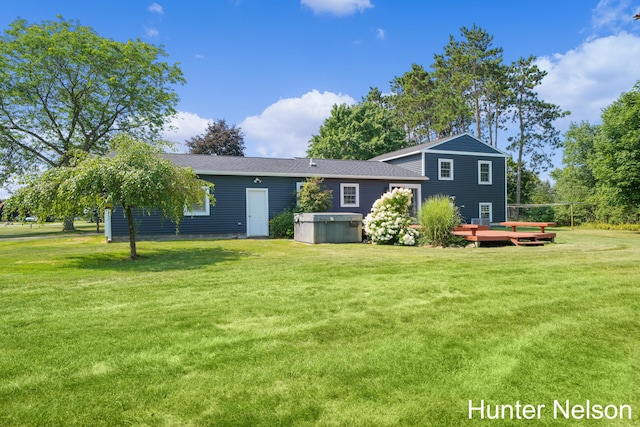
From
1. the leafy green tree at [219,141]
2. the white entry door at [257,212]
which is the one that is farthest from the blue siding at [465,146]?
the leafy green tree at [219,141]

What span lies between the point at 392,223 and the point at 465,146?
35.5ft

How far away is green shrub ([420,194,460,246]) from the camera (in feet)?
33.9

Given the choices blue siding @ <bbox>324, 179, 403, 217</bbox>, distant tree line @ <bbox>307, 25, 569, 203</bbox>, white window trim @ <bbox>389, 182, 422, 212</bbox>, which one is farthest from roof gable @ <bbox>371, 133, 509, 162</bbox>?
distant tree line @ <bbox>307, 25, 569, 203</bbox>

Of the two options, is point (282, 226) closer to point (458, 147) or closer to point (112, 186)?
point (112, 186)

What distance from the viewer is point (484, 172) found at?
66.8 ft

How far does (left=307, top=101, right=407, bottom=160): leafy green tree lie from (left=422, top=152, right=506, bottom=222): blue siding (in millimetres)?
10559

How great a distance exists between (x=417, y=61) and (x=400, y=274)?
117 feet

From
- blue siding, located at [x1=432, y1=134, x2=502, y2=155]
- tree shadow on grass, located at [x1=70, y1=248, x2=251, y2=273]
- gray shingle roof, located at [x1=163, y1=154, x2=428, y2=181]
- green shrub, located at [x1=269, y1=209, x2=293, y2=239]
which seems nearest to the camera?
tree shadow on grass, located at [x1=70, y1=248, x2=251, y2=273]

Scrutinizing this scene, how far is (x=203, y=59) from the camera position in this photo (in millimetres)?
13914

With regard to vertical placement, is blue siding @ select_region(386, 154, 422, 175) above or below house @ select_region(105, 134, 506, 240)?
above

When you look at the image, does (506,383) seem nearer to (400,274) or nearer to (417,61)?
(400,274)

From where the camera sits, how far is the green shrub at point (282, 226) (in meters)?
14.6

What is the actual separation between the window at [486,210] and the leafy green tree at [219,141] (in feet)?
66.4

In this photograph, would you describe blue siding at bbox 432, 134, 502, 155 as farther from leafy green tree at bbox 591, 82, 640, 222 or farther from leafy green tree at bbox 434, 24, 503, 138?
leafy green tree at bbox 434, 24, 503, 138
